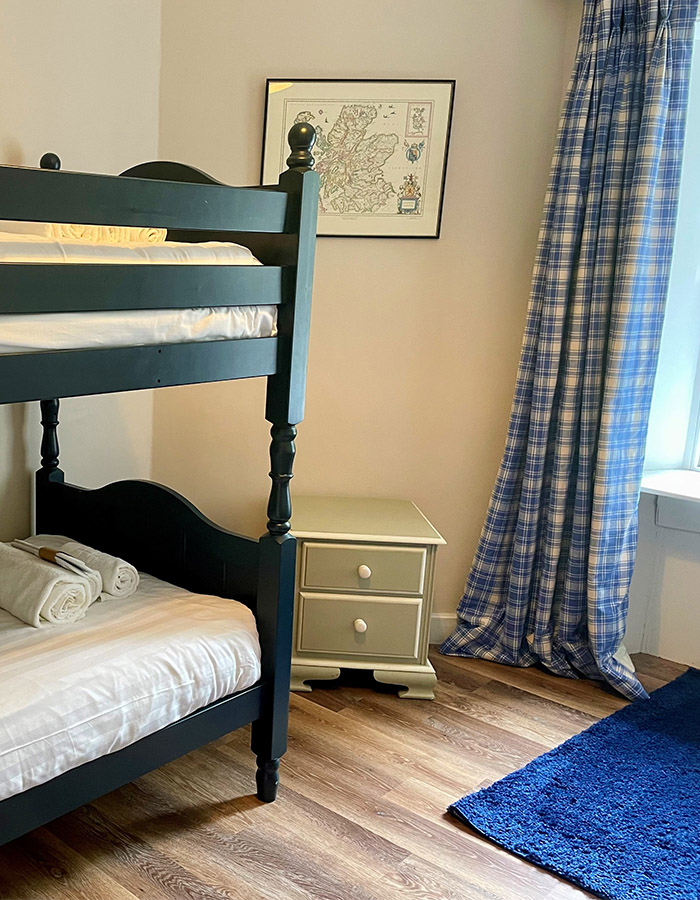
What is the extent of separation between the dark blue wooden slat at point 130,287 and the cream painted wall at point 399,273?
3.33ft

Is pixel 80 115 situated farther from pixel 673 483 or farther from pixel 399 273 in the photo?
pixel 673 483

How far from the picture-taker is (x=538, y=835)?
1952 mm

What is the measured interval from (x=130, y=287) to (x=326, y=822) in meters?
1.26

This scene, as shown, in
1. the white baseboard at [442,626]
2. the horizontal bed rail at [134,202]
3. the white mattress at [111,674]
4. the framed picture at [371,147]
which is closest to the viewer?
the horizontal bed rail at [134,202]

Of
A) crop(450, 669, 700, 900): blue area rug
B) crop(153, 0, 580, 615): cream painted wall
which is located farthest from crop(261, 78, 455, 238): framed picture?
crop(450, 669, 700, 900): blue area rug

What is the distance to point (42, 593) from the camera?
189 centimetres

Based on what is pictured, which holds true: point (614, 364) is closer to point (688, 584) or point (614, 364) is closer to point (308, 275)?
point (688, 584)

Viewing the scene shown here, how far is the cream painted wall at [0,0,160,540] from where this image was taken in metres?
2.33

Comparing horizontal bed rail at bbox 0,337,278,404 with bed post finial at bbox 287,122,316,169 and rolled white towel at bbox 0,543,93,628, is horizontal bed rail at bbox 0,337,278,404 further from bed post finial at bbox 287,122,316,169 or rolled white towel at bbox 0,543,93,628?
rolled white towel at bbox 0,543,93,628

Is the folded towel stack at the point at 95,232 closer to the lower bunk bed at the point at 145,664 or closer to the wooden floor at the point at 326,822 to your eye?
the lower bunk bed at the point at 145,664

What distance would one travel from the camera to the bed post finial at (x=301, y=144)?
1817 millimetres

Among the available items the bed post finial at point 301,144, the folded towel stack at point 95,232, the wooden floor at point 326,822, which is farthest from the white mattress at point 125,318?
the wooden floor at point 326,822

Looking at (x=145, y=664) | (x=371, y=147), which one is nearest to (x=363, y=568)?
(x=145, y=664)

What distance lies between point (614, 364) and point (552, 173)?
61 cm
